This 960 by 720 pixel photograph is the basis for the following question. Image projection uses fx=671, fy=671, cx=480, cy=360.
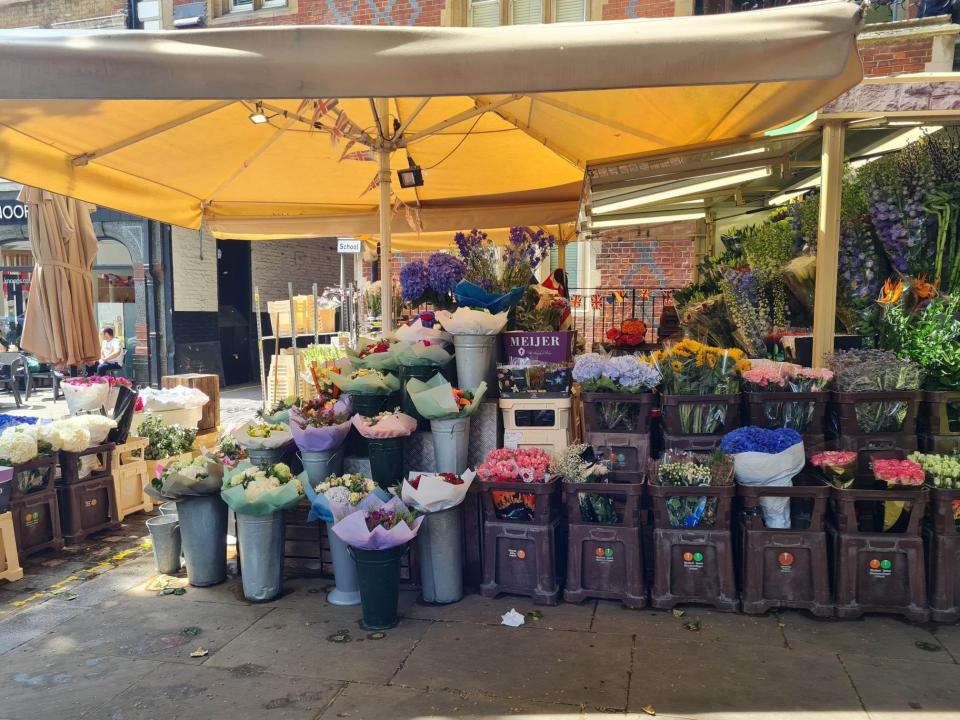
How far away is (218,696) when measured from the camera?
312 cm

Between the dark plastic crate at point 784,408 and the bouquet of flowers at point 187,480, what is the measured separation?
3.46m

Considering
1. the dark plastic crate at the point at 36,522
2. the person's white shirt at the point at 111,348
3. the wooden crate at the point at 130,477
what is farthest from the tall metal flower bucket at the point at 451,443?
the person's white shirt at the point at 111,348

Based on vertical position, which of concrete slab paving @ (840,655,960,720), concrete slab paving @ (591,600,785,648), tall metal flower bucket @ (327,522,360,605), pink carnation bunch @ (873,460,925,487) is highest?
pink carnation bunch @ (873,460,925,487)

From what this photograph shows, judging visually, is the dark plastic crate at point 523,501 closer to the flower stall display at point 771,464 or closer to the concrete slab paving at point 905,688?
the flower stall display at point 771,464

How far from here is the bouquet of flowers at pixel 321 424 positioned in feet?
13.8

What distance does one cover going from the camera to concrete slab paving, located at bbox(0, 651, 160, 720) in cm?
303

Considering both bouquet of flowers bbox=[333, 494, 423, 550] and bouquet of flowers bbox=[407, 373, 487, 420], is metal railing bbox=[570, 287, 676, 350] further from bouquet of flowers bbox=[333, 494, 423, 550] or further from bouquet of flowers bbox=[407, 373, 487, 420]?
bouquet of flowers bbox=[333, 494, 423, 550]

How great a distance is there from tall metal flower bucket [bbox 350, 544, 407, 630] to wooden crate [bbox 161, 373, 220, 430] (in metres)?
4.69

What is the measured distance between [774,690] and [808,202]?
3.97 m

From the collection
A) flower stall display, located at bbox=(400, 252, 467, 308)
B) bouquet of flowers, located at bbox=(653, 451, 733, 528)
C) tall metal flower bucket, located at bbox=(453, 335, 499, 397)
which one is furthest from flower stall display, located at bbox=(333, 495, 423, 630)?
flower stall display, located at bbox=(400, 252, 467, 308)

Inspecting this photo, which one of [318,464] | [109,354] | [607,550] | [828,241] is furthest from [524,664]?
[109,354]

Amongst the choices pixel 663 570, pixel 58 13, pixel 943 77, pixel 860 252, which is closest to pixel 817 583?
pixel 663 570

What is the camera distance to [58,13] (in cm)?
1380

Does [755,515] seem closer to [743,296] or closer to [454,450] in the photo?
[454,450]
